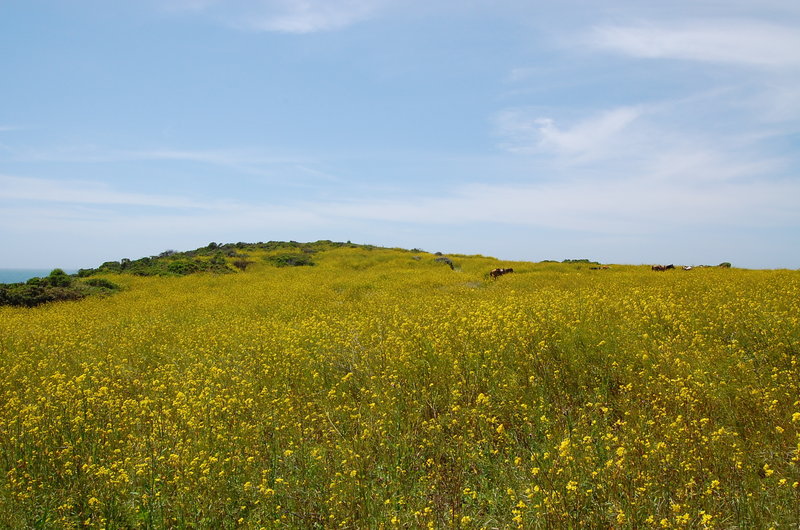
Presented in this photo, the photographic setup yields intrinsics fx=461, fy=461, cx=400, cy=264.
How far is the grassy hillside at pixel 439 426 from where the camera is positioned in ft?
13.1

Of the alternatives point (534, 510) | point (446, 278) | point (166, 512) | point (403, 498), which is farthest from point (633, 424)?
point (446, 278)

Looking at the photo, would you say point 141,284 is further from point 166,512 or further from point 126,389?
point 166,512

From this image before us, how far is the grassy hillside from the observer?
3992 millimetres

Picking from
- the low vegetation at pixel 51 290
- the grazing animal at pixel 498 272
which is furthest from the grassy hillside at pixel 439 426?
the grazing animal at pixel 498 272

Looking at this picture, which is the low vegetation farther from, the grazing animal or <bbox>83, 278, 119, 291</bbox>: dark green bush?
the grazing animal

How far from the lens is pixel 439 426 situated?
5.24 metres

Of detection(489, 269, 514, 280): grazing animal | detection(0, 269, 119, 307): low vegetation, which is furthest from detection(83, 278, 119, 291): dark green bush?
detection(489, 269, 514, 280): grazing animal

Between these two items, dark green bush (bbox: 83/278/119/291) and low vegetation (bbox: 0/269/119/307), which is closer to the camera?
low vegetation (bbox: 0/269/119/307)

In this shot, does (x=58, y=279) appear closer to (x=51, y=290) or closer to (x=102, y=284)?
(x=102, y=284)

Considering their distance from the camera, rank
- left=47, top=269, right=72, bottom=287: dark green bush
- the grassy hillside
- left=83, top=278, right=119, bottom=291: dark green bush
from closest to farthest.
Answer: the grassy hillside < left=47, top=269, right=72, bottom=287: dark green bush < left=83, top=278, right=119, bottom=291: dark green bush

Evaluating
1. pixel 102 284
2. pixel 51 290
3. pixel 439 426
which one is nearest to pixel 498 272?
pixel 439 426

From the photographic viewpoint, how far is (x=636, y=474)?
402 cm

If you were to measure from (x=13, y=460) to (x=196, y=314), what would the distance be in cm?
1158

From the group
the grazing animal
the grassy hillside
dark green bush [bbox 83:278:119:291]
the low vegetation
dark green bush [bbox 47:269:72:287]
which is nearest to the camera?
the grassy hillside
